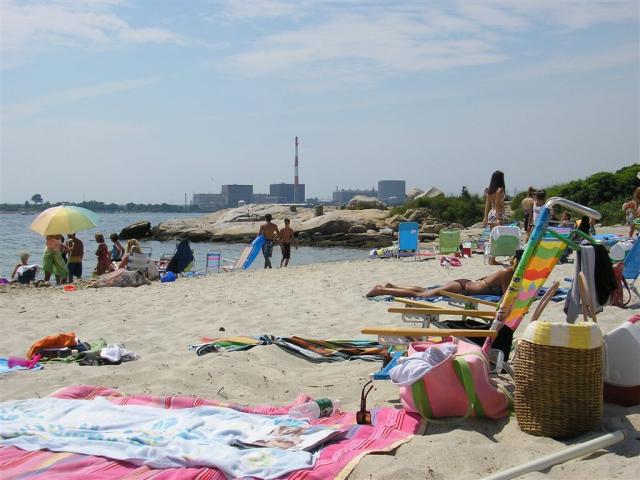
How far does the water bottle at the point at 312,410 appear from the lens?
3799 millimetres

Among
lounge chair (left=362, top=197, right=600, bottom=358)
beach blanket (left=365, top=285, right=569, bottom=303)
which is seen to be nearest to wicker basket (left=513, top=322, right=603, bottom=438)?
lounge chair (left=362, top=197, right=600, bottom=358)

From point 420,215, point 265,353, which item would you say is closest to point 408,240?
point 265,353

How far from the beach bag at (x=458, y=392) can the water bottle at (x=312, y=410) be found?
20.8 inches

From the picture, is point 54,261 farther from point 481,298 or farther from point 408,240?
point 481,298

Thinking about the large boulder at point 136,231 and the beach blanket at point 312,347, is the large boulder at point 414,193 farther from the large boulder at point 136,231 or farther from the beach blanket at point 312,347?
the beach blanket at point 312,347

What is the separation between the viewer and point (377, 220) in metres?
37.8

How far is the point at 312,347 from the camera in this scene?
18.0 ft

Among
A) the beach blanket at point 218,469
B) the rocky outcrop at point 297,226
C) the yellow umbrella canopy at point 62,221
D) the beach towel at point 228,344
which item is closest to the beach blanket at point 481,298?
the beach towel at point 228,344

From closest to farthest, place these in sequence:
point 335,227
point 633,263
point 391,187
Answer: point 633,263 < point 335,227 < point 391,187

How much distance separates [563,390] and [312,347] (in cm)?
253

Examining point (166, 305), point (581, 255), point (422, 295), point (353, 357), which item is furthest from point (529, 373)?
point (166, 305)

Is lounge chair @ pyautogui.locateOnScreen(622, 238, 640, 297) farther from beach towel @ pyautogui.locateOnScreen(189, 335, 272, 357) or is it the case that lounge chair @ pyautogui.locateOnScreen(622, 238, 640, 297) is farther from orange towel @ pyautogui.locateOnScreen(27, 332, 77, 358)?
orange towel @ pyautogui.locateOnScreen(27, 332, 77, 358)

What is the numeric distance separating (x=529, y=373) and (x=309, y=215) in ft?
137

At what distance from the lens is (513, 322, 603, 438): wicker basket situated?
128 inches
